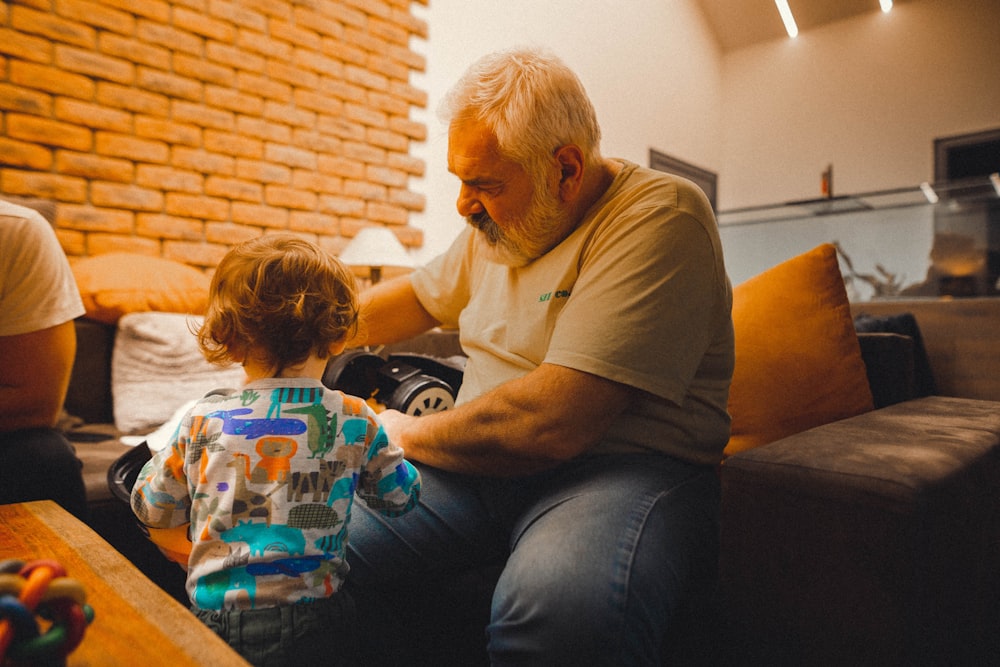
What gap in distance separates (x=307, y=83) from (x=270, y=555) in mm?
2757

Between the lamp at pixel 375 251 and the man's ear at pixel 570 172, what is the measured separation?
1807 mm

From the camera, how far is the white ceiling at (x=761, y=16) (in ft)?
18.0

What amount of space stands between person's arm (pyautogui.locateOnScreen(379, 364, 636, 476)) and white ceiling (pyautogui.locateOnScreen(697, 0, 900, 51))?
595cm

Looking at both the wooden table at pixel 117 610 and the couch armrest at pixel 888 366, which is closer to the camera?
the wooden table at pixel 117 610

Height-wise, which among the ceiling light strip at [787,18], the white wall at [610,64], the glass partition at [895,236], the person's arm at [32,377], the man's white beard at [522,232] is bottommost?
the person's arm at [32,377]

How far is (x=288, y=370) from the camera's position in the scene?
84cm

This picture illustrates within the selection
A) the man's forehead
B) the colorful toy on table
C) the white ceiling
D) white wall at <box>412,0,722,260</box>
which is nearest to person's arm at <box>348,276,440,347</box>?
the man's forehead

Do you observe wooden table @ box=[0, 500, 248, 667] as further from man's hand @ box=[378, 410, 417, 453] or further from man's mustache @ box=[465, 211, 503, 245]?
man's mustache @ box=[465, 211, 503, 245]

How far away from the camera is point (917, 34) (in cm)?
528

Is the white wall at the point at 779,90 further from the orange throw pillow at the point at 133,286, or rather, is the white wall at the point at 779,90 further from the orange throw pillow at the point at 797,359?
the orange throw pillow at the point at 797,359

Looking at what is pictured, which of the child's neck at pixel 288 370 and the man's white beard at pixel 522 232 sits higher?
the man's white beard at pixel 522 232

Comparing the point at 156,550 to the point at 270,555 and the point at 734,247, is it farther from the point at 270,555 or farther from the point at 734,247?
the point at 734,247

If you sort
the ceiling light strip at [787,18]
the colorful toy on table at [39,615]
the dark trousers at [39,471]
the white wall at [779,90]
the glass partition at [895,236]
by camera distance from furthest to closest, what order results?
1. the ceiling light strip at [787,18]
2. the white wall at [779,90]
3. the glass partition at [895,236]
4. the dark trousers at [39,471]
5. the colorful toy on table at [39,615]

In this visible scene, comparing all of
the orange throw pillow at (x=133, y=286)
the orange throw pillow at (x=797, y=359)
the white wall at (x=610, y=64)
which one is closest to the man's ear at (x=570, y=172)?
the orange throw pillow at (x=797, y=359)
